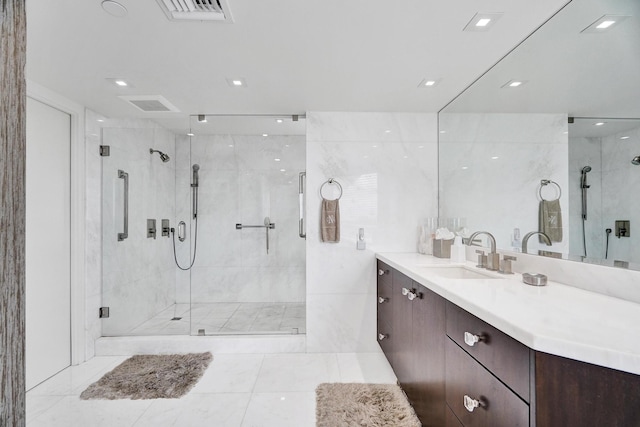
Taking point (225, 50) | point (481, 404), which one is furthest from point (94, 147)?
point (481, 404)

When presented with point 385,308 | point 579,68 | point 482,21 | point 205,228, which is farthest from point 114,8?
point 385,308

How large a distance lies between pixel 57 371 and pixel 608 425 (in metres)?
3.36

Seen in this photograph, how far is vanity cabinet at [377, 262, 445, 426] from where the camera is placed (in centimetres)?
143

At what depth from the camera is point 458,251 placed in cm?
221

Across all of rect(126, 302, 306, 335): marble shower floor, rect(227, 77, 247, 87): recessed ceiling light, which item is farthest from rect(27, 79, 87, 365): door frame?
rect(227, 77, 247, 87): recessed ceiling light

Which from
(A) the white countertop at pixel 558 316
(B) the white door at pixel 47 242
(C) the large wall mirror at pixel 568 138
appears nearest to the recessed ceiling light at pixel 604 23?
(C) the large wall mirror at pixel 568 138

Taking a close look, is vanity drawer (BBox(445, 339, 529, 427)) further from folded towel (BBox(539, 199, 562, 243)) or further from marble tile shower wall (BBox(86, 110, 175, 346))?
marble tile shower wall (BBox(86, 110, 175, 346))

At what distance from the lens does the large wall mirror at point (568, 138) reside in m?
1.19

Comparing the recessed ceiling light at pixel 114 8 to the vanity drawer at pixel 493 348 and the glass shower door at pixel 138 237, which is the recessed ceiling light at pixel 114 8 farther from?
the vanity drawer at pixel 493 348

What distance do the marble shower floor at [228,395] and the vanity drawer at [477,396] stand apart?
953 millimetres

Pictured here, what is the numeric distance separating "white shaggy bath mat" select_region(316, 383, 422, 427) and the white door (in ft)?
6.91

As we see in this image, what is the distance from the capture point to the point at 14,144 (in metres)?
0.45

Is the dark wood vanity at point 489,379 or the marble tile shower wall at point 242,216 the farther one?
the marble tile shower wall at point 242,216

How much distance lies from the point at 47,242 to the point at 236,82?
190cm
